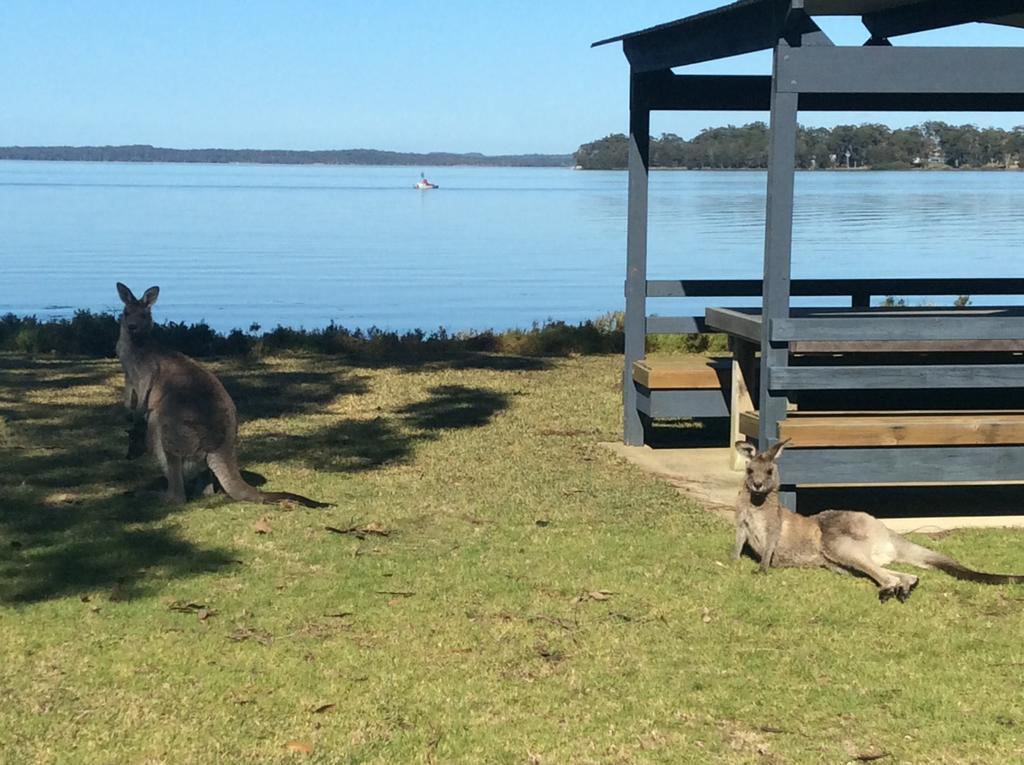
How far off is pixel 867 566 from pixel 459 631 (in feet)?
6.99

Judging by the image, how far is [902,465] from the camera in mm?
7945

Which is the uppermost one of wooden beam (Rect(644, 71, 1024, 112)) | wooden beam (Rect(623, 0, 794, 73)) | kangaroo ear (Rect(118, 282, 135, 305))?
wooden beam (Rect(623, 0, 794, 73))

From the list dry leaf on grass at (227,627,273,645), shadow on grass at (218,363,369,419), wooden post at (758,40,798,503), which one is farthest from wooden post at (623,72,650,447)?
dry leaf on grass at (227,627,273,645)

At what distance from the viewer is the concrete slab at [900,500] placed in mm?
8289

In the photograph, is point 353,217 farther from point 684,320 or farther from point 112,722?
point 112,722

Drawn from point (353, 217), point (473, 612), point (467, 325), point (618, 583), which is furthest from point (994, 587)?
point (353, 217)

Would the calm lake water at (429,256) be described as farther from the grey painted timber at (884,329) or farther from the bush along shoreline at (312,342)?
the grey painted timber at (884,329)

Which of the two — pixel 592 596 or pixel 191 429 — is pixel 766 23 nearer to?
pixel 592 596

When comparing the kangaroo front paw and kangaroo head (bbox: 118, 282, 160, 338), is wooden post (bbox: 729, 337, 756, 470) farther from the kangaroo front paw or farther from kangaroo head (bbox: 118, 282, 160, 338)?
kangaroo head (bbox: 118, 282, 160, 338)

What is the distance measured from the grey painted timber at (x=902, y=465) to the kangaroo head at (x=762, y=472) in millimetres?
787

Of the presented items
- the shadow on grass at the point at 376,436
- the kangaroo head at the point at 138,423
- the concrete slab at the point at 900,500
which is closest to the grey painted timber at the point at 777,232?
the concrete slab at the point at 900,500

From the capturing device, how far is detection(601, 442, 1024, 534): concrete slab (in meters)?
8.29

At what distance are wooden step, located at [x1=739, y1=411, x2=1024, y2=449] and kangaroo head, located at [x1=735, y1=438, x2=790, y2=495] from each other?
0.73 metres

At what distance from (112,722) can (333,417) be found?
6.57 meters
